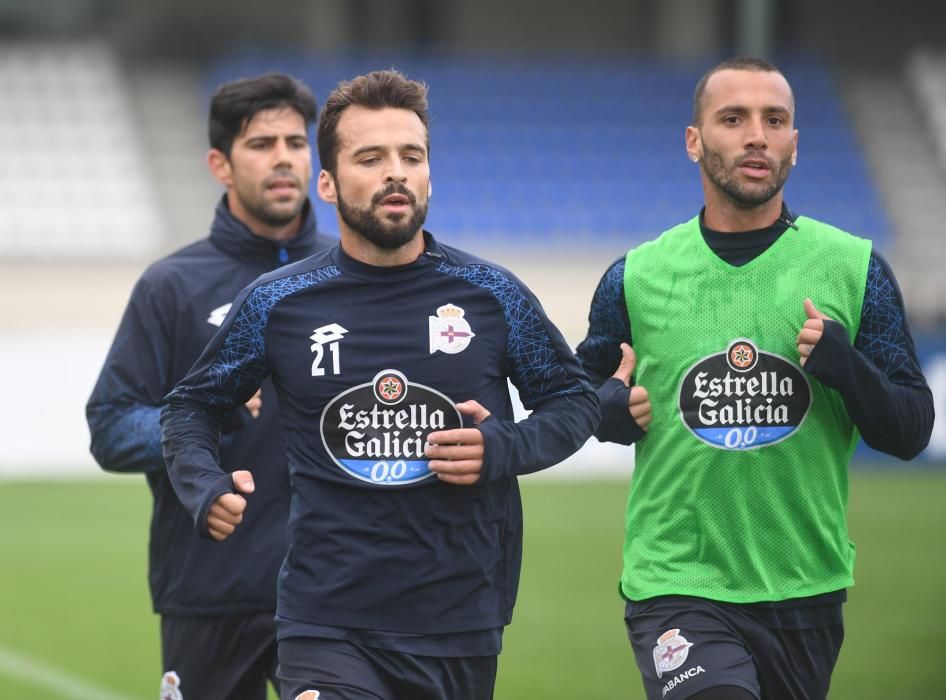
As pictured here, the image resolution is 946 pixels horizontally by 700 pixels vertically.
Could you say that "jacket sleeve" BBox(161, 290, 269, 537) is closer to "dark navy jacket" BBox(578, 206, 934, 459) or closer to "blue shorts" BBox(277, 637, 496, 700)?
"blue shorts" BBox(277, 637, 496, 700)

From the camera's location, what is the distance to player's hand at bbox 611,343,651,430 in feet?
14.9

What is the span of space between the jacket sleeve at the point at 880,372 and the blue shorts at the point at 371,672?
3.94ft

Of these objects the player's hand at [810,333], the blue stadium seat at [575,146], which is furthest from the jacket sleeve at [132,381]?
the blue stadium seat at [575,146]

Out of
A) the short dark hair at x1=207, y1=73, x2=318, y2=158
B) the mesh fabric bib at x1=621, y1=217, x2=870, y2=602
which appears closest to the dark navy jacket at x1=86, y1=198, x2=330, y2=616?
the short dark hair at x1=207, y1=73, x2=318, y2=158

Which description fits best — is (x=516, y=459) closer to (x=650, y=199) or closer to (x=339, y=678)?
(x=339, y=678)

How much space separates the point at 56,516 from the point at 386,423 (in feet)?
35.7

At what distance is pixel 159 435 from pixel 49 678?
387 centimetres

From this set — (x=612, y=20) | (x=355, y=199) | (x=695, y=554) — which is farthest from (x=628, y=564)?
(x=612, y=20)

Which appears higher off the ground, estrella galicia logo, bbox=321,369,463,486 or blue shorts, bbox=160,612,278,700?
estrella galicia logo, bbox=321,369,463,486

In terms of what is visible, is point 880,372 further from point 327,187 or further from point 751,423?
point 327,187

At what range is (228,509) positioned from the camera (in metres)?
4.05

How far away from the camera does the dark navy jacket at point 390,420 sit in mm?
4133

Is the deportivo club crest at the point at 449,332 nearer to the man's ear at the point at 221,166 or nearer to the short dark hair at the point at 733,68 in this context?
the short dark hair at the point at 733,68

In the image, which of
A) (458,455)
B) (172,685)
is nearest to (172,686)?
(172,685)
